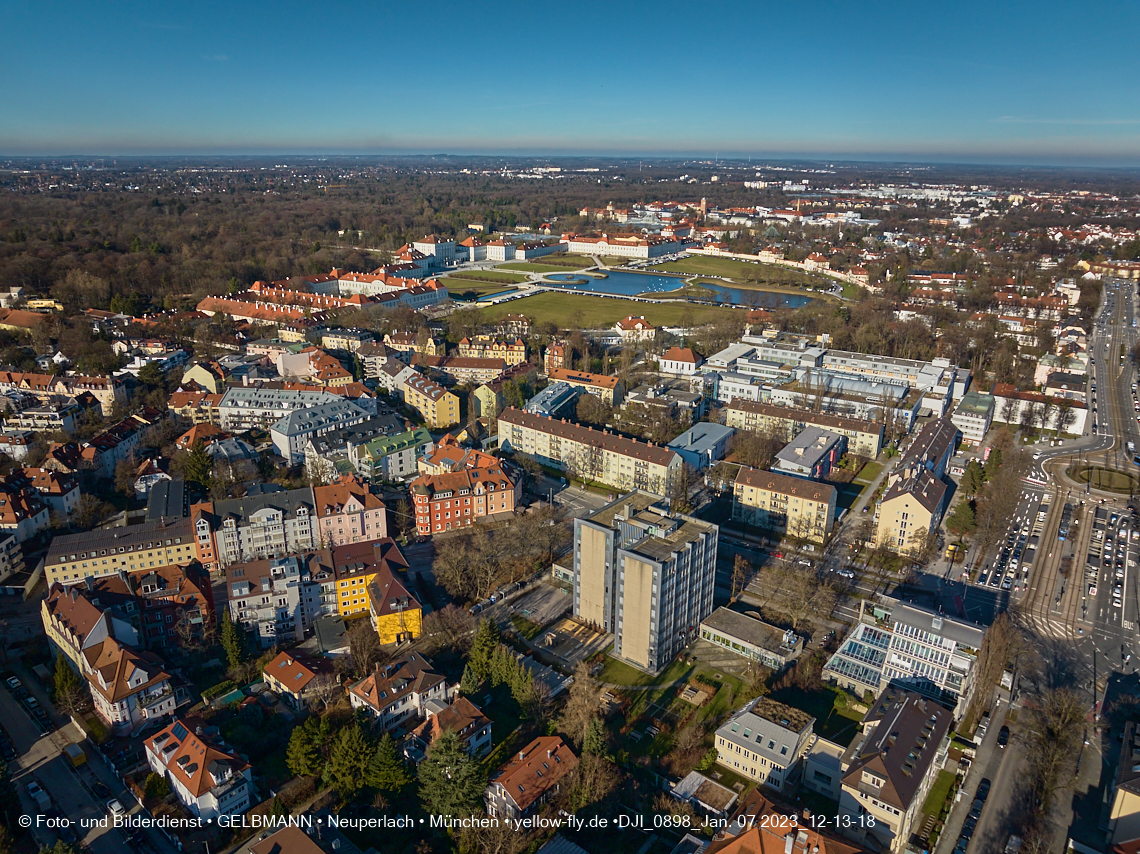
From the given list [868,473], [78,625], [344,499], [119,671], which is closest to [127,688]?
[119,671]

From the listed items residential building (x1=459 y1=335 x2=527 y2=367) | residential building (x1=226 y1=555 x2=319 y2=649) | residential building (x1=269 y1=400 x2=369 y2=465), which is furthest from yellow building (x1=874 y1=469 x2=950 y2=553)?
residential building (x1=459 y1=335 x2=527 y2=367)

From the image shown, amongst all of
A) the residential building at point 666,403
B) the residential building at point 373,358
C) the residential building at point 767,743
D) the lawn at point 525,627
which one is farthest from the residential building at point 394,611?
the residential building at point 373,358

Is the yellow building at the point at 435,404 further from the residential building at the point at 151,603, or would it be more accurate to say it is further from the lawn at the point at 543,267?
the lawn at the point at 543,267

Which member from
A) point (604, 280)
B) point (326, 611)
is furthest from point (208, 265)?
point (326, 611)

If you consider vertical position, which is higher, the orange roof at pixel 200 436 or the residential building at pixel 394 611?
the orange roof at pixel 200 436

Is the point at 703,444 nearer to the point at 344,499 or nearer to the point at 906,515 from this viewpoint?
the point at 906,515

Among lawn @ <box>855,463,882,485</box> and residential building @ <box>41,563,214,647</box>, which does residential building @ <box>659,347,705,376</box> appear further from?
residential building @ <box>41,563,214,647</box>
